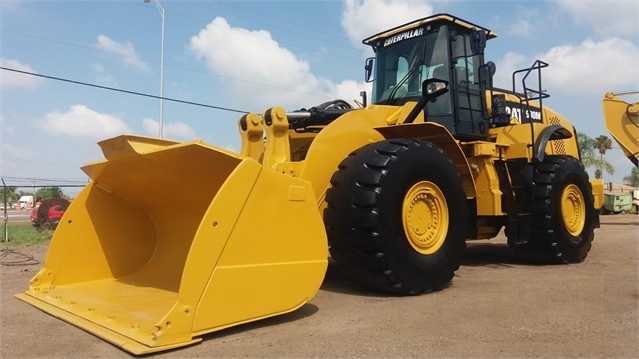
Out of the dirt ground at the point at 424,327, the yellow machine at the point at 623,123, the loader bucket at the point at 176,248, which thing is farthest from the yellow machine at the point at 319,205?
the yellow machine at the point at 623,123

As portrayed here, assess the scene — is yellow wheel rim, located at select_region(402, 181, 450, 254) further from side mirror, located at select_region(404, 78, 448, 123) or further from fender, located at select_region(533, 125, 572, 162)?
fender, located at select_region(533, 125, 572, 162)

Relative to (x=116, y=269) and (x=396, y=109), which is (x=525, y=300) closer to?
(x=396, y=109)

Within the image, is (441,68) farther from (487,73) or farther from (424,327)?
(424,327)

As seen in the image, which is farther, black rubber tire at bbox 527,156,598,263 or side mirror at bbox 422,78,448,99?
black rubber tire at bbox 527,156,598,263

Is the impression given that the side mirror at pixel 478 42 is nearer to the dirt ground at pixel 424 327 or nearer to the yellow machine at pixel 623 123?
the dirt ground at pixel 424 327

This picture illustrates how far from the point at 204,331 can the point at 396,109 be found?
3.78m

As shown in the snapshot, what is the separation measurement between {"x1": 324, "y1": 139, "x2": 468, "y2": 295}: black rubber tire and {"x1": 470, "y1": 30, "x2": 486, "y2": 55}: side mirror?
2.39 m

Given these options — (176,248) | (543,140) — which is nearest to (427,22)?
(543,140)

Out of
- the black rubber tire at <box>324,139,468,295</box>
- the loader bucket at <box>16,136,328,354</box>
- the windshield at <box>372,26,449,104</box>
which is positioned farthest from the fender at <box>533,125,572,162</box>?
the loader bucket at <box>16,136,328,354</box>

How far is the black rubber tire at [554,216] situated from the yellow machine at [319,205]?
2cm

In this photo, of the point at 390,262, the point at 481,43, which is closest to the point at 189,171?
the point at 390,262

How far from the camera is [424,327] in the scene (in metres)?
4.02

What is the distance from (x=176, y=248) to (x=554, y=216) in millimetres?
5038

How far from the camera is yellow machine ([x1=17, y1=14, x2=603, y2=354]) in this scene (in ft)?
12.6
